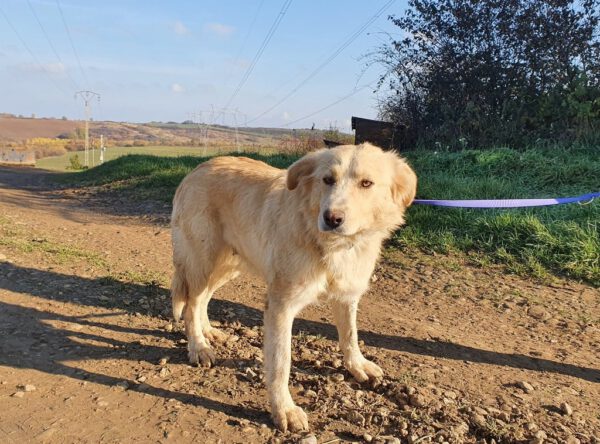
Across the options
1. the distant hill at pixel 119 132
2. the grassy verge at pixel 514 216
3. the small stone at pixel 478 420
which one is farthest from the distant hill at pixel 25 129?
the small stone at pixel 478 420

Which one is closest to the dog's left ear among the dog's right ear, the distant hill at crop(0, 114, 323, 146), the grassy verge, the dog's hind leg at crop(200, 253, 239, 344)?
the dog's right ear

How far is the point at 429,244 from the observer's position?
6.54m

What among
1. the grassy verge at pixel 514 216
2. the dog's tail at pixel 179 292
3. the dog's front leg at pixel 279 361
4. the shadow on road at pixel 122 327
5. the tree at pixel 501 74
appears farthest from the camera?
the tree at pixel 501 74

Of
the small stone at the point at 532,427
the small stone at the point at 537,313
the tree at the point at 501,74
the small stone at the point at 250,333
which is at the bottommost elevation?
the small stone at the point at 250,333

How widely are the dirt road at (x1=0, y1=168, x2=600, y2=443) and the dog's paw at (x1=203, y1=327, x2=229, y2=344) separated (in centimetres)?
11

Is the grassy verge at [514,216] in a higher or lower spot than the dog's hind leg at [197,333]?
higher

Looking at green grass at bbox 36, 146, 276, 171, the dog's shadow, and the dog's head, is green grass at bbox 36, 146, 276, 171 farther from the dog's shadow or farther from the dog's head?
the dog's head

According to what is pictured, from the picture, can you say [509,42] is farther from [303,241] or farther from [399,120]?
[303,241]

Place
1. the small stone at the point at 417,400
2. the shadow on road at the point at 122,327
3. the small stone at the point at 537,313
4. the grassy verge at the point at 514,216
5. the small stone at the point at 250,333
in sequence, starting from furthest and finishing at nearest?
1. the grassy verge at the point at 514,216
2. the small stone at the point at 537,313
3. the small stone at the point at 250,333
4. the shadow on road at the point at 122,327
5. the small stone at the point at 417,400

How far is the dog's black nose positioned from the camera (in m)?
2.87

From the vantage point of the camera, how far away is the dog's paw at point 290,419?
9.62 feet

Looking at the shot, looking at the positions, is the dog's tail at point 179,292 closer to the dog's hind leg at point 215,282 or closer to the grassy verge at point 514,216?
the dog's hind leg at point 215,282

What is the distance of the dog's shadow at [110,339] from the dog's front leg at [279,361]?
18 centimetres

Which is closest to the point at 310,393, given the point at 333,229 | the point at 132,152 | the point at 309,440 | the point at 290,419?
the point at 290,419
